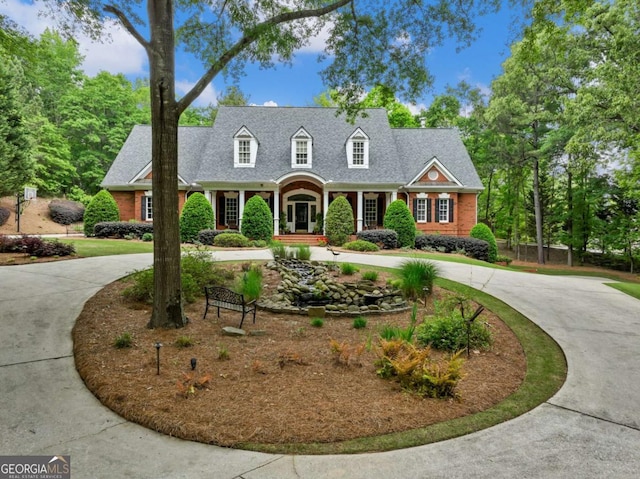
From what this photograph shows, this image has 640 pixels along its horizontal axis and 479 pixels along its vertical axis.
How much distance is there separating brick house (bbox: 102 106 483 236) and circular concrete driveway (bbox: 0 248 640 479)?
1712 centimetres

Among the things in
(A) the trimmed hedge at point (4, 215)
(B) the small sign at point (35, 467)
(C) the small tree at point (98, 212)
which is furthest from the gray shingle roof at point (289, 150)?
(B) the small sign at point (35, 467)

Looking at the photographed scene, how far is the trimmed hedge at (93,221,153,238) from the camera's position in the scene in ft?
64.7

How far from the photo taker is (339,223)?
768 inches

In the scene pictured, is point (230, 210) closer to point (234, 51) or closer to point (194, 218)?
point (194, 218)

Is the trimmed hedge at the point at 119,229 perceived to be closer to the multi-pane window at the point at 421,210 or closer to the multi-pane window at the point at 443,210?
the multi-pane window at the point at 421,210

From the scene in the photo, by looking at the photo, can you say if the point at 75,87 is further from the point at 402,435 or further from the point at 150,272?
the point at 402,435

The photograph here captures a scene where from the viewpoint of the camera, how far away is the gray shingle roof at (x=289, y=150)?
75.7 ft

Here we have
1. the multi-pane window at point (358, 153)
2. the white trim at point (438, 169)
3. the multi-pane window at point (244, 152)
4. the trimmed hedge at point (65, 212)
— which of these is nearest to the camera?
the white trim at point (438, 169)

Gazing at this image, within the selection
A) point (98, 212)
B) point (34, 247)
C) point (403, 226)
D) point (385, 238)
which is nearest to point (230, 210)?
point (98, 212)

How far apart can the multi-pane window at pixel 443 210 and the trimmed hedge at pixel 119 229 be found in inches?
686

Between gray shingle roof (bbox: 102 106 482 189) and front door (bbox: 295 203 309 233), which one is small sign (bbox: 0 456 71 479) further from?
front door (bbox: 295 203 309 233)

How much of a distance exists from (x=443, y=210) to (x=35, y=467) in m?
23.4

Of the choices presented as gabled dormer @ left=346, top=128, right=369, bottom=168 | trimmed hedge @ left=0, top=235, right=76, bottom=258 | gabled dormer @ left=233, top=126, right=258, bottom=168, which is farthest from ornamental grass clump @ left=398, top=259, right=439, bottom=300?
Result: gabled dormer @ left=233, top=126, right=258, bottom=168

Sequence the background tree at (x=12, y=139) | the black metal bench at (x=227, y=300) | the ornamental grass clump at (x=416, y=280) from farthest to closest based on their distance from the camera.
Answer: the background tree at (x=12, y=139) < the ornamental grass clump at (x=416, y=280) < the black metal bench at (x=227, y=300)
